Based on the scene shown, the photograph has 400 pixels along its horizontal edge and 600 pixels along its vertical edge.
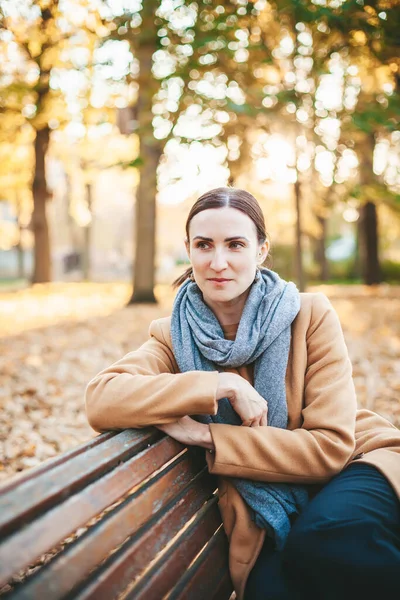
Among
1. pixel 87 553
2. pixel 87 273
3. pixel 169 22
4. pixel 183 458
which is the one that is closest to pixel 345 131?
pixel 169 22

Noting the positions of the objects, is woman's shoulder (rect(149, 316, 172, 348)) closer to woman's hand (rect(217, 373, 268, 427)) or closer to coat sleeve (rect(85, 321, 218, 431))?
coat sleeve (rect(85, 321, 218, 431))

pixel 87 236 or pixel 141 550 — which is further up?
pixel 87 236

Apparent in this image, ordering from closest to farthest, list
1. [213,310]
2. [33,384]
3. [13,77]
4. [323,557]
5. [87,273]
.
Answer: [323,557], [213,310], [33,384], [13,77], [87,273]

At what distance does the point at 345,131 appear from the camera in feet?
29.9

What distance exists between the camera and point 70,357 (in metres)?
7.21

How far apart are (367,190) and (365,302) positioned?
324cm

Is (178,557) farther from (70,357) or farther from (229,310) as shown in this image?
(70,357)

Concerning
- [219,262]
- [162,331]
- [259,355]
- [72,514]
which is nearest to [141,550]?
[72,514]

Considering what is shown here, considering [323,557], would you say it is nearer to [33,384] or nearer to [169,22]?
[33,384]

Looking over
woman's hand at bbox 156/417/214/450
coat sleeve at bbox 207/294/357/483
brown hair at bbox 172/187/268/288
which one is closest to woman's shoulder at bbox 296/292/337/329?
coat sleeve at bbox 207/294/357/483

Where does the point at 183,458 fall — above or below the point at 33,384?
above

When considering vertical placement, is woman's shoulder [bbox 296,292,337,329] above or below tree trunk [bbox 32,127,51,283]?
below

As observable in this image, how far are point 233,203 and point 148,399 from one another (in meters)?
0.95

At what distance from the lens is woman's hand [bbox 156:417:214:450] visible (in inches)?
79.2
